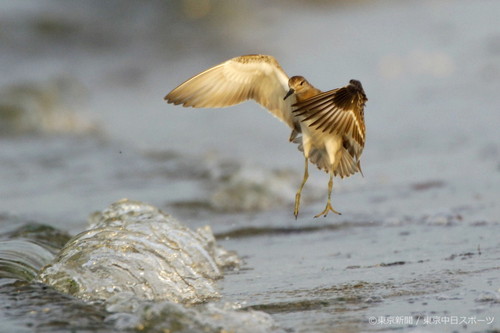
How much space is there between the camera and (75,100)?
48.1ft

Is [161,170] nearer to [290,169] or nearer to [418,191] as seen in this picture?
[290,169]

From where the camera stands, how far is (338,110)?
446 cm

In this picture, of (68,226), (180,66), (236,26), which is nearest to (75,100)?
(180,66)

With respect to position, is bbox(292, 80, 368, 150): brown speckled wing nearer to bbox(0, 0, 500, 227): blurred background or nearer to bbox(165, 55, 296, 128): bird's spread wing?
bbox(165, 55, 296, 128): bird's spread wing

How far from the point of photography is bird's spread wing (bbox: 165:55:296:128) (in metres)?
5.07

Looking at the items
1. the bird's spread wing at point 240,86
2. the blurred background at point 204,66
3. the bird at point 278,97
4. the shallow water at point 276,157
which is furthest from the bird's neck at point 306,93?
the blurred background at point 204,66

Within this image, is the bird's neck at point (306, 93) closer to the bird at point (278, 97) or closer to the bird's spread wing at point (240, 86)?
the bird at point (278, 97)

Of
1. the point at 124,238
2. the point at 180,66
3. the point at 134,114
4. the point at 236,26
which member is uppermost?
the point at 236,26

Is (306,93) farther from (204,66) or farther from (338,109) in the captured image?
(204,66)

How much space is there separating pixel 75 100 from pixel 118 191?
7150 millimetres

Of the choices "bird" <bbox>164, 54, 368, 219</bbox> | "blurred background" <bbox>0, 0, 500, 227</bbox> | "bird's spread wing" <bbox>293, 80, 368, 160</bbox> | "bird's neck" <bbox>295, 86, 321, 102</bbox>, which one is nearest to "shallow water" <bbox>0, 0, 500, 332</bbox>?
"blurred background" <bbox>0, 0, 500, 227</bbox>

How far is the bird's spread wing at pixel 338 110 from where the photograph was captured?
4367 millimetres

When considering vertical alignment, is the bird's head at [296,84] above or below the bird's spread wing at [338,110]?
above

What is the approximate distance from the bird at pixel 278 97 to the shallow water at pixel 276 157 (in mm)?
555
